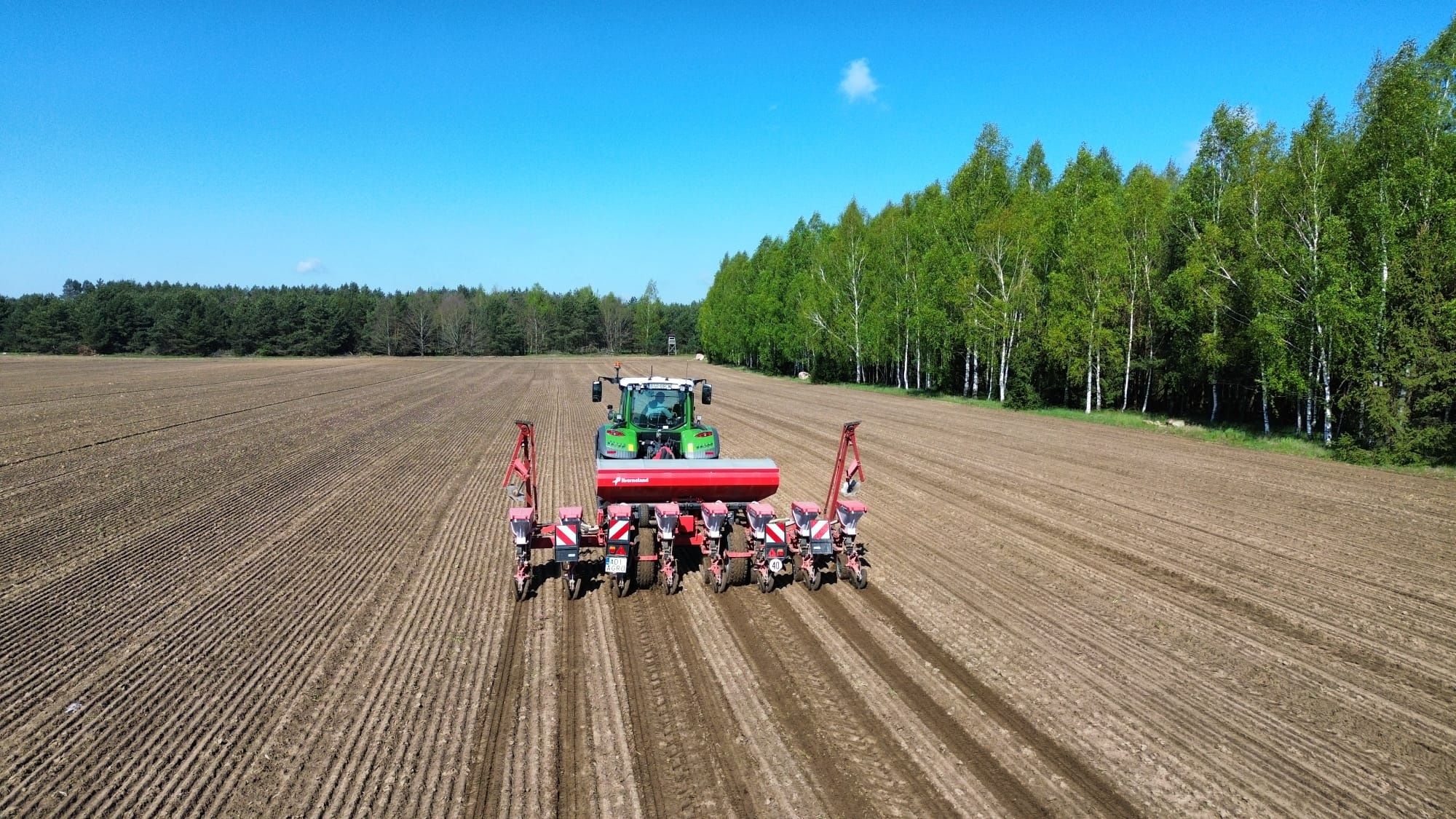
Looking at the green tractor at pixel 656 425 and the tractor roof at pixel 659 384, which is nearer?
the green tractor at pixel 656 425

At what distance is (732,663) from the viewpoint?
7.00 meters

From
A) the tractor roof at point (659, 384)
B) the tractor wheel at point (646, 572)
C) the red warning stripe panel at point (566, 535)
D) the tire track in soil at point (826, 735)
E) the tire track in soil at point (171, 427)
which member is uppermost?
the tractor roof at point (659, 384)

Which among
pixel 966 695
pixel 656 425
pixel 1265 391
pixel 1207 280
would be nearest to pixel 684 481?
pixel 656 425

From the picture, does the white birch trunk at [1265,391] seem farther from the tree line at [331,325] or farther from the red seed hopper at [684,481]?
the tree line at [331,325]

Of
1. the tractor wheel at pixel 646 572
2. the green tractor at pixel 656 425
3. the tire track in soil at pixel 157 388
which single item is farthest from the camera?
the tire track in soil at pixel 157 388

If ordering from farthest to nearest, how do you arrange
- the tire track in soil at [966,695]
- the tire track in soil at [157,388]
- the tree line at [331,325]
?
1. the tree line at [331,325]
2. the tire track in soil at [157,388]
3. the tire track in soil at [966,695]

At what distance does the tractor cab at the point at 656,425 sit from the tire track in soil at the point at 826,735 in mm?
4262

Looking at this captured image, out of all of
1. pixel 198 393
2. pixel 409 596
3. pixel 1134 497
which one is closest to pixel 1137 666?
pixel 409 596

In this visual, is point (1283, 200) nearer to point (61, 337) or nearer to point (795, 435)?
point (795, 435)

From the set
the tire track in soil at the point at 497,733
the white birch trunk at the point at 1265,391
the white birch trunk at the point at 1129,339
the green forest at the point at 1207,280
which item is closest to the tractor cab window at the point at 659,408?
the tire track in soil at the point at 497,733

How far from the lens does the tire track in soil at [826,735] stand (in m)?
4.95

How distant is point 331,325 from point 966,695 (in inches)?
4510

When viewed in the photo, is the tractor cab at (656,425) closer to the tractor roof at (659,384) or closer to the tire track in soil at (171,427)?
the tractor roof at (659,384)

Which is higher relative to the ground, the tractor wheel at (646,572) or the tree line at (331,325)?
the tree line at (331,325)
